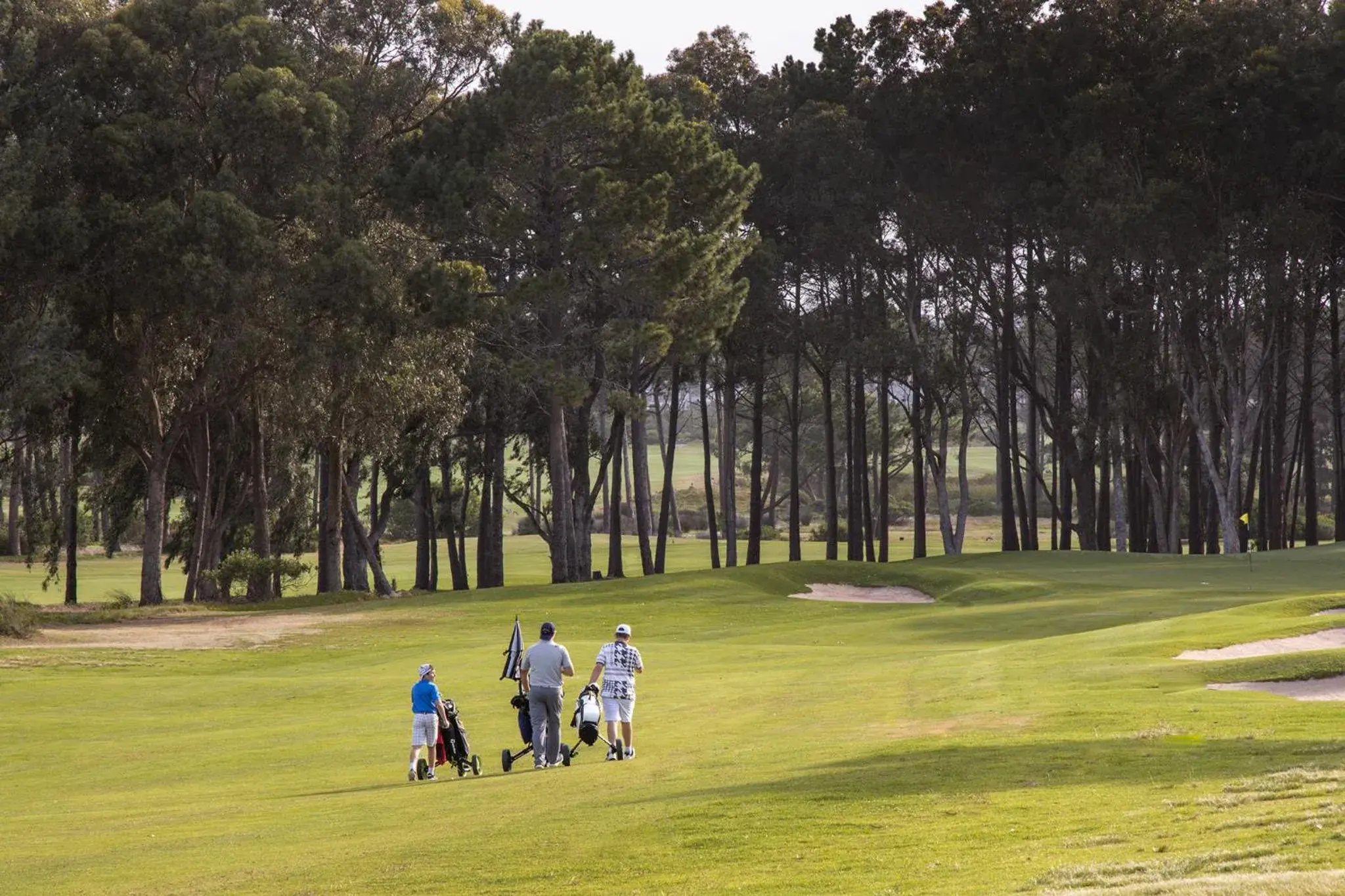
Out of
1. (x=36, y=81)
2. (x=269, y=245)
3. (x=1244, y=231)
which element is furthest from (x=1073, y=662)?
(x=1244, y=231)

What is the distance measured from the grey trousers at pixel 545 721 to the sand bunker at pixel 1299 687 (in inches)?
365

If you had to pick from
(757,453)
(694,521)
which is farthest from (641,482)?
(694,521)

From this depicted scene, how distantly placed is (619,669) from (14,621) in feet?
89.9

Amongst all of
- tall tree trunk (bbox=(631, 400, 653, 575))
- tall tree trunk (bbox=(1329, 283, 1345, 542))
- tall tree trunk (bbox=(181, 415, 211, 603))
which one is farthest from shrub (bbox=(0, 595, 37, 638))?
tall tree trunk (bbox=(1329, 283, 1345, 542))

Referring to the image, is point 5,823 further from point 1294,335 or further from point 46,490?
point 1294,335

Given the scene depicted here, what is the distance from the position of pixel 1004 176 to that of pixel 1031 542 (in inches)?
766

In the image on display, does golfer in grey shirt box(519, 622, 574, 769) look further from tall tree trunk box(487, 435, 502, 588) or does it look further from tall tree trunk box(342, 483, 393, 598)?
tall tree trunk box(487, 435, 502, 588)

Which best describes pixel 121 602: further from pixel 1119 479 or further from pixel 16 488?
pixel 1119 479

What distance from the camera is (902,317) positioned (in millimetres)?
79250

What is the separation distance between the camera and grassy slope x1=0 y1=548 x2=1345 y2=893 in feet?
40.9

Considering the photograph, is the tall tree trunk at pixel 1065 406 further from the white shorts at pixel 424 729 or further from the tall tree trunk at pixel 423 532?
the white shorts at pixel 424 729

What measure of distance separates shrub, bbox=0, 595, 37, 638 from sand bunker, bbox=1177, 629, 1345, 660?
30.2m

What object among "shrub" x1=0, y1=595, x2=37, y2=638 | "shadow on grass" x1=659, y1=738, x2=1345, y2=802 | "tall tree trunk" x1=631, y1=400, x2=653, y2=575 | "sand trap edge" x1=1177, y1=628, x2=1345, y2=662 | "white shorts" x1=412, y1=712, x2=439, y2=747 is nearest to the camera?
"shadow on grass" x1=659, y1=738, x2=1345, y2=802

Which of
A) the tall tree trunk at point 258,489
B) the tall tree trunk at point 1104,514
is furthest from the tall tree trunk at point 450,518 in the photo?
Answer: the tall tree trunk at point 1104,514
